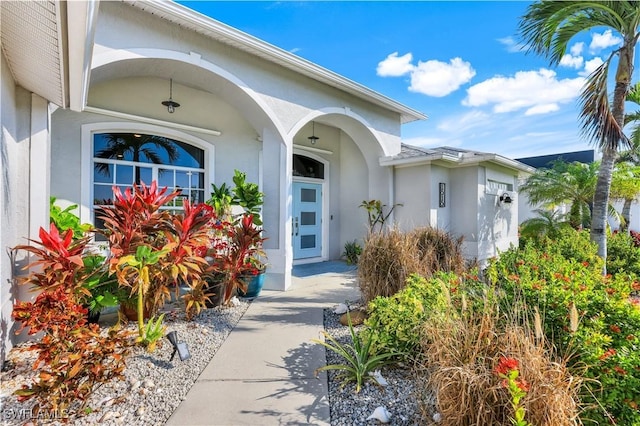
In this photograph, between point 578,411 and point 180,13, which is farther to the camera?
point 180,13

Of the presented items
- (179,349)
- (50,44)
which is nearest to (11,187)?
(50,44)

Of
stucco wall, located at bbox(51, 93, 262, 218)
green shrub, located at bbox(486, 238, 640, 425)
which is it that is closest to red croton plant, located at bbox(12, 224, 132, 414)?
green shrub, located at bbox(486, 238, 640, 425)

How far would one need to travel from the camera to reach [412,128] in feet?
37.3

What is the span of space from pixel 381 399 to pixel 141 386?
90.5 inches

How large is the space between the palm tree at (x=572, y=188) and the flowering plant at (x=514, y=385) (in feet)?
32.6

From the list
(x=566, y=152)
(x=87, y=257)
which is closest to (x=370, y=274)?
(x=87, y=257)

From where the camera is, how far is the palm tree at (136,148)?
645 cm

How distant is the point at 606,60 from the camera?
6.57 meters

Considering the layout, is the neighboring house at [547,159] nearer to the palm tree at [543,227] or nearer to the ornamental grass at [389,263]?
the palm tree at [543,227]

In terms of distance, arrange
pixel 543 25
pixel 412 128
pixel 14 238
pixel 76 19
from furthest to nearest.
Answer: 1. pixel 412 128
2. pixel 543 25
3. pixel 14 238
4. pixel 76 19

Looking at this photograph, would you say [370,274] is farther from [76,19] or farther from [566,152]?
[566,152]

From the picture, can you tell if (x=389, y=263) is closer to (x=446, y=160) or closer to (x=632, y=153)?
(x=446, y=160)

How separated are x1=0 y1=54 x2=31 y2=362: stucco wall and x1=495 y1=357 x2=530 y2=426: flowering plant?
4518mm

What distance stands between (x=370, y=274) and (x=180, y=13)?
5300mm
